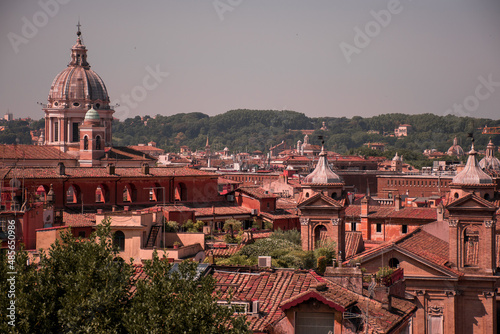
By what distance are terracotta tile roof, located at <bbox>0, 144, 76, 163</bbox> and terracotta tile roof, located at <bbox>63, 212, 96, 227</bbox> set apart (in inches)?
873

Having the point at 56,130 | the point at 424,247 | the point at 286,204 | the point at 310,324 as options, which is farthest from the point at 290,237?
the point at 56,130

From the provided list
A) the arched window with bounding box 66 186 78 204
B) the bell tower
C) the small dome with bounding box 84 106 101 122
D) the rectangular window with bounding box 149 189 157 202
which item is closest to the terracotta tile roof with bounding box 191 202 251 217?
the rectangular window with bounding box 149 189 157 202

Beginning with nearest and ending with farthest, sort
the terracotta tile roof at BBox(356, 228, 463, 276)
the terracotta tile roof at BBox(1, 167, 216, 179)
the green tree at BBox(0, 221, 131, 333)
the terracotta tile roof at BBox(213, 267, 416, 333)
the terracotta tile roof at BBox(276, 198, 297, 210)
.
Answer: the green tree at BBox(0, 221, 131, 333) < the terracotta tile roof at BBox(213, 267, 416, 333) < the terracotta tile roof at BBox(356, 228, 463, 276) < the terracotta tile roof at BBox(1, 167, 216, 179) < the terracotta tile roof at BBox(276, 198, 297, 210)

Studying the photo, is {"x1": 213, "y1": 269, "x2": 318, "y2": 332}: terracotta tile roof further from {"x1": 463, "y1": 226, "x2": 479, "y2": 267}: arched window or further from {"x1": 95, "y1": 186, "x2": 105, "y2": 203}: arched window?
{"x1": 95, "y1": 186, "x2": 105, "y2": 203}: arched window

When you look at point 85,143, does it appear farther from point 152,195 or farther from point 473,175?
point 473,175

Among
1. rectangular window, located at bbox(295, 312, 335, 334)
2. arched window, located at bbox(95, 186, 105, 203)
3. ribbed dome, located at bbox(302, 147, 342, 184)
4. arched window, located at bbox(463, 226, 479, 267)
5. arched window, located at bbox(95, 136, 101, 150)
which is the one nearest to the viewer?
rectangular window, located at bbox(295, 312, 335, 334)

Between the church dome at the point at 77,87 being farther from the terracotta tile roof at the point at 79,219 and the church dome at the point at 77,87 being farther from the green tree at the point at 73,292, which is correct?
the green tree at the point at 73,292

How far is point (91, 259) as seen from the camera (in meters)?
16.6

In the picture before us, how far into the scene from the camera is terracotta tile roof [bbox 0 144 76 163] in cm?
6625

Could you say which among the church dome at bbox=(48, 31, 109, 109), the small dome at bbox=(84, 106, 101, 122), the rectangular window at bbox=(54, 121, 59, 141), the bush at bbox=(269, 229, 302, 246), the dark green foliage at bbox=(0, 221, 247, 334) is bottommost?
the bush at bbox=(269, 229, 302, 246)

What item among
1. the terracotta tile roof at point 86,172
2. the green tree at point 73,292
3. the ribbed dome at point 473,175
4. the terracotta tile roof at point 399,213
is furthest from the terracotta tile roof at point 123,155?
the green tree at point 73,292

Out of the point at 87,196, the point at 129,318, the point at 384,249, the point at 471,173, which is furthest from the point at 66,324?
the point at 87,196

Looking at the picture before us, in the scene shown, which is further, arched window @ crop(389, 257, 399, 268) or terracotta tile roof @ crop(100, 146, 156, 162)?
terracotta tile roof @ crop(100, 146, 156, 162)

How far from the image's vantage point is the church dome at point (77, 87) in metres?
84.2
